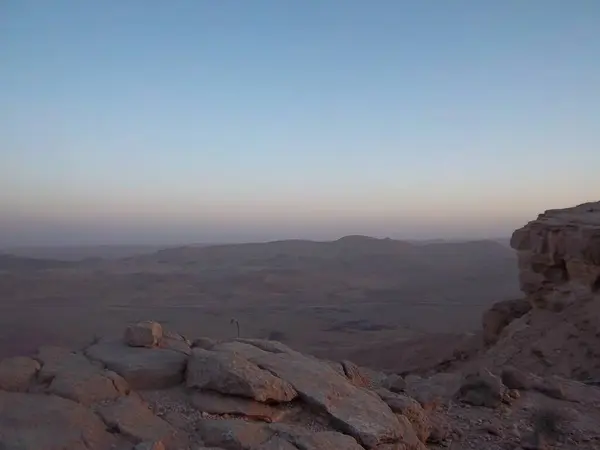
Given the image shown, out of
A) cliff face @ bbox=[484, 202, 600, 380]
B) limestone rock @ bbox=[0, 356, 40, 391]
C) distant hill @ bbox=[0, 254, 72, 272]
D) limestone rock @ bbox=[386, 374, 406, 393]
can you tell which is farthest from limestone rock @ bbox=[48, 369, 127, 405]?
distant hill @ bbox=[0, 254, 72, 272]

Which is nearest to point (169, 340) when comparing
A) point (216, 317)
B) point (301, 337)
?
point (301, 337)

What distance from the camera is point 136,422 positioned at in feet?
16.6

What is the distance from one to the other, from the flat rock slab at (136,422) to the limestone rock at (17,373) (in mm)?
1010

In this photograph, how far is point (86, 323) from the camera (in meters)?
26.8

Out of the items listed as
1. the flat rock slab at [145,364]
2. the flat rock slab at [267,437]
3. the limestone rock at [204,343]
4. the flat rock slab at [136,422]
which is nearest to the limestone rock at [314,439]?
the flat rock slab at [267,437]

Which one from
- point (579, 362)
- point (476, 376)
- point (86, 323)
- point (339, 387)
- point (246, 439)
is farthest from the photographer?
point (86, 323)

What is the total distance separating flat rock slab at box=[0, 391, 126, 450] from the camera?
4477 mm

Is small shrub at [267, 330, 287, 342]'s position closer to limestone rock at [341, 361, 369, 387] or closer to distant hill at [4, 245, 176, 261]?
limestone rock at [341, 361, 369, 387]

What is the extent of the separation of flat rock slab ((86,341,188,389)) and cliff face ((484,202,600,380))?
9.55m

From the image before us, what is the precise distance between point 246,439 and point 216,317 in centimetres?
2755

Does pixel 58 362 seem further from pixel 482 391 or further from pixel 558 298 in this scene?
pixel 558 298

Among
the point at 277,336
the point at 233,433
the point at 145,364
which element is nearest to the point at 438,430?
the point at 233,433

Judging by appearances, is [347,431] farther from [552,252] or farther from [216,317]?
[216,317]

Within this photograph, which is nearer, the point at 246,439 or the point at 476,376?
the point at 246,439
